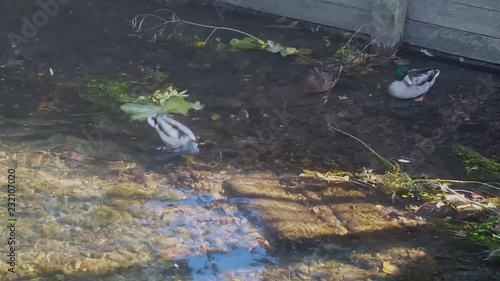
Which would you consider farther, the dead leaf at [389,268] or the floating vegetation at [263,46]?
the floating vegetation at [263,46]

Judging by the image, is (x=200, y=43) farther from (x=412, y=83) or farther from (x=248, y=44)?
(x=412, y=83)

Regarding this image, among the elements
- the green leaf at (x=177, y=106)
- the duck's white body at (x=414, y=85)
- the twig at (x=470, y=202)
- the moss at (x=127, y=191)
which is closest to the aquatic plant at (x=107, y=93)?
the green leaf at (x=177, y=106)

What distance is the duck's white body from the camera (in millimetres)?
5543

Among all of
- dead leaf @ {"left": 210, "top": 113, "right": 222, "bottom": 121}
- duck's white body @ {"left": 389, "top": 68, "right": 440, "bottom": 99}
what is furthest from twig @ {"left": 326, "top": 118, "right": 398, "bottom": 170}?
dead leaf @ {"left": 210, "top": 113, "right": 222, "bottom": 121}

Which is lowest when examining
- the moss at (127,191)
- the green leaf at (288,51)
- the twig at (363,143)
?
the moss at (127,191)

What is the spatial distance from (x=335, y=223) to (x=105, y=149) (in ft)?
5.66

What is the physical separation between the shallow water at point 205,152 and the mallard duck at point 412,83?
99 mm

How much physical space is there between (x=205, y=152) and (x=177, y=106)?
0.71 m

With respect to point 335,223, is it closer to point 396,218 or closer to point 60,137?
point 396,218

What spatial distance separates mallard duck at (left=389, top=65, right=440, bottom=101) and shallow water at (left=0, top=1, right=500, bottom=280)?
0.32 feet

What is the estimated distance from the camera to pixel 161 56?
21.2ft

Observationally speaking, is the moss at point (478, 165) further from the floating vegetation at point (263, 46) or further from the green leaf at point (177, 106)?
the floating vegetation at point (263, 46)

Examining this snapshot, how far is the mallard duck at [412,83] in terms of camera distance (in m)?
5.54

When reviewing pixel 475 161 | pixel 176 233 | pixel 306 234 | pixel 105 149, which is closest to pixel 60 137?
pixel 105 149
